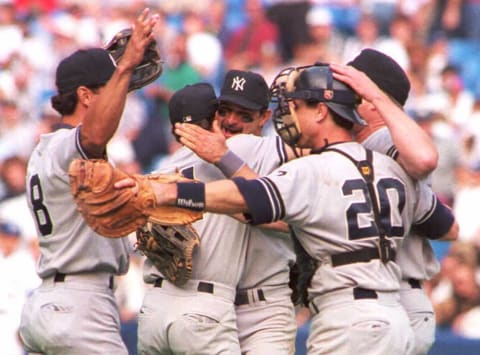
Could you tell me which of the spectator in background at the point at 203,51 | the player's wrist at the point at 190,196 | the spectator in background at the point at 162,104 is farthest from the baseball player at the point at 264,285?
the spectator in background at the point at 203,51

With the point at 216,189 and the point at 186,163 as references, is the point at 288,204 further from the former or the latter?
the point at 186,163

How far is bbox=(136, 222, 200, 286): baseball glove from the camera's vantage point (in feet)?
20.3

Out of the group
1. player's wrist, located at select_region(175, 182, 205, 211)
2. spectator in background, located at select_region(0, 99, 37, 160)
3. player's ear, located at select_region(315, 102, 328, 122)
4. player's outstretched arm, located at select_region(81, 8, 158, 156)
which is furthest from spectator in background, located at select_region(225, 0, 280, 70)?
player's wrist, located at select_region(175, 182, 205, 211)

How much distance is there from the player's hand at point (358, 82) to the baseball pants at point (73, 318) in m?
1.69

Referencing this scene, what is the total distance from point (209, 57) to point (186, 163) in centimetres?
762

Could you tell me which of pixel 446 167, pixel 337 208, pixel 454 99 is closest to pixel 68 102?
pixel 337 208


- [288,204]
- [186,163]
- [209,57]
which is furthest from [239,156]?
[209,57]

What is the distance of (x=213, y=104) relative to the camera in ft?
21.4

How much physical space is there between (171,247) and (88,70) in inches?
41.8

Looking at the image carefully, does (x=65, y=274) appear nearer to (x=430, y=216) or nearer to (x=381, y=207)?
(x=381, y=207)

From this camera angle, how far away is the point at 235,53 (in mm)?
14102

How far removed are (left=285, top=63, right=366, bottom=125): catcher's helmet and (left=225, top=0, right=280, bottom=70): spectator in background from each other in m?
7.97

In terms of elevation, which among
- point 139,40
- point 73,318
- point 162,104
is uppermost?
point 139,40

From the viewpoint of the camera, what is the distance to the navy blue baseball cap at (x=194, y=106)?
6.48 meters
